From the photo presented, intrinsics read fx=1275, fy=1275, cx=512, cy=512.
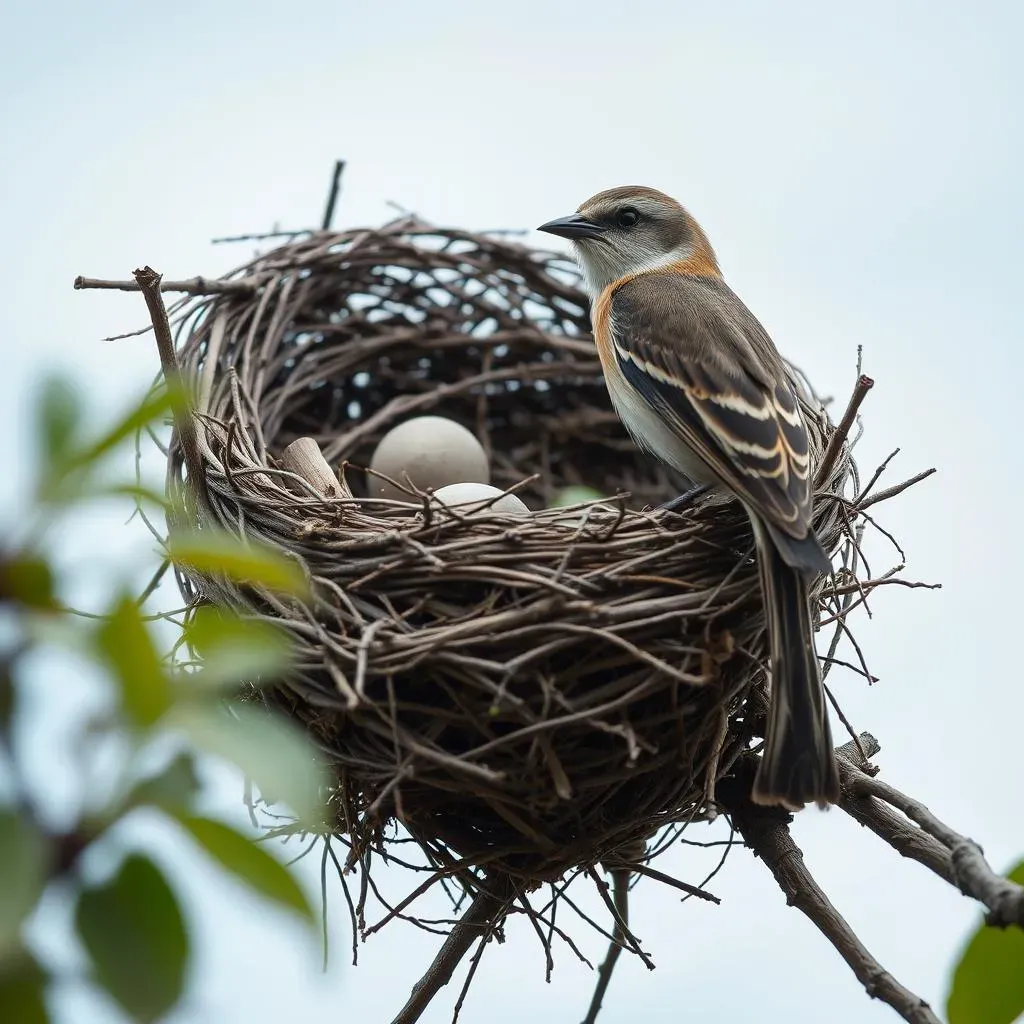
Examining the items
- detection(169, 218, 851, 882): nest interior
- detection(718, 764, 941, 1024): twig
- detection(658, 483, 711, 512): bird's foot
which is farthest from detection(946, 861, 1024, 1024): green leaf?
detection(658, 483, 711, 512): bird's foot

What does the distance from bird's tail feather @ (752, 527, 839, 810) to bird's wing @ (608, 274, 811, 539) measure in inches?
3.8

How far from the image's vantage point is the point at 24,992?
2.11 ft

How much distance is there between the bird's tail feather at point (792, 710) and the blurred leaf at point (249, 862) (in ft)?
5.18

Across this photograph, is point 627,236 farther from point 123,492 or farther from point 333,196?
point 123,492

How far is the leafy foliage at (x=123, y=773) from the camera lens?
0.63 meters

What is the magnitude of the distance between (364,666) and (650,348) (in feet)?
3.80

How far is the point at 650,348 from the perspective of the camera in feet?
9.43

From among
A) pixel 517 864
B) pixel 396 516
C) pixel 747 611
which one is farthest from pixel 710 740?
pixel 396 516

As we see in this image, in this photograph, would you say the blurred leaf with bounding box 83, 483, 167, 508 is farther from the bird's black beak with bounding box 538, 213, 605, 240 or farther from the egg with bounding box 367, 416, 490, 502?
the bird's black beak with bounding box 538, 213, 605, 240

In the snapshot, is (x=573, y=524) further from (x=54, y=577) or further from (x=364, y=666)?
(x=54, y=577)

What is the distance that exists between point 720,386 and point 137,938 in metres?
2.16

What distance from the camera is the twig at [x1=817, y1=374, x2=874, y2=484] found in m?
2.11

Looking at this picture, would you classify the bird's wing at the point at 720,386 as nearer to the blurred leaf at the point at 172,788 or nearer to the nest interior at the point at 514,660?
the nest interior at the point at 514,660

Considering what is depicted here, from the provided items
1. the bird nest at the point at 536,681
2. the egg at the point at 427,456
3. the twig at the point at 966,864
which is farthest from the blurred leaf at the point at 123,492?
the egg at the point at 427,456
